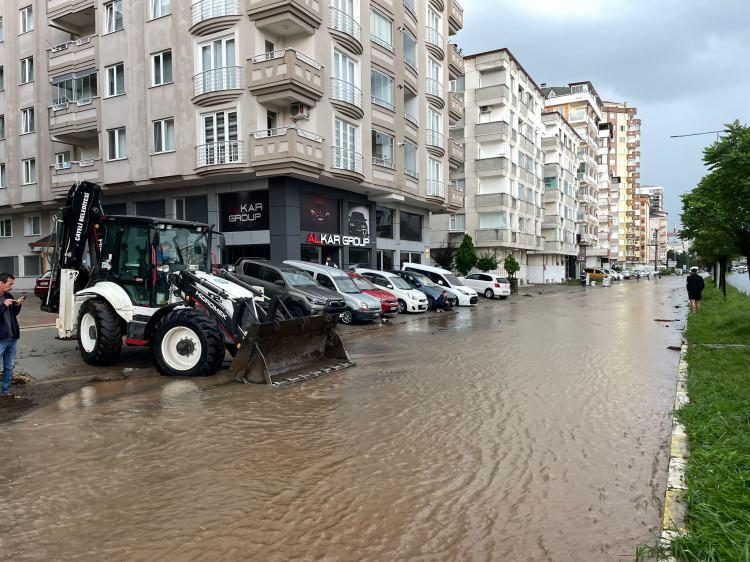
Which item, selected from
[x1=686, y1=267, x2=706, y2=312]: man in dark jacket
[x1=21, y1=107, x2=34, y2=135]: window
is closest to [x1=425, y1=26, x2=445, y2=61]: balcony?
[x1=686, y1=267, x2=706, y2=312]: man in dark jacket

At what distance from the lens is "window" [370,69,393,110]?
2902 centimetres

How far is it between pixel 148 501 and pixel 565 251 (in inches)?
2732

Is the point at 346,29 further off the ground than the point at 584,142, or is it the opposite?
the point at 584,142

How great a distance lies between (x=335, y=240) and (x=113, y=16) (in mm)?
14942

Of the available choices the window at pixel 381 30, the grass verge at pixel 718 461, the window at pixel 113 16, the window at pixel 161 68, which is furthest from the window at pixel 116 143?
the grass verge at pixel 718 461

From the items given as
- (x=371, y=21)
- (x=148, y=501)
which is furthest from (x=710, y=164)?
(x=371, y=21)

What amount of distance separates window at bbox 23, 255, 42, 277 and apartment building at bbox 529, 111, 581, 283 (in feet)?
155

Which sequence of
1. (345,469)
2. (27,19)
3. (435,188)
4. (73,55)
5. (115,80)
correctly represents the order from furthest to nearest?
(435,188) → (27,19) → (73,55) → (115,80) → (345,469)

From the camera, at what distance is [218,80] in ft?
78.5

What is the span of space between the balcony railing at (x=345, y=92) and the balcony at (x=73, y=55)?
1222cm

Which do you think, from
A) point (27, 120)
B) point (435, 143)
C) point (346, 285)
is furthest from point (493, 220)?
point (27, 120)

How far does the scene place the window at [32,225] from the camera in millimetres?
33469

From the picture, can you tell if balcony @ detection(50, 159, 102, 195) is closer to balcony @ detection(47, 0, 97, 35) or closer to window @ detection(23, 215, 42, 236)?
window @ detection(23, 215, 42, 236)

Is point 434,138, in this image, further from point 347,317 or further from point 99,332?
point 99,332
